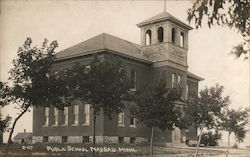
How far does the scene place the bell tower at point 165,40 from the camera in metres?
28.7

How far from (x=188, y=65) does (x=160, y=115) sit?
508 inches

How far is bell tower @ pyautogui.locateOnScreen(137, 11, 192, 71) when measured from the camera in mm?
28672

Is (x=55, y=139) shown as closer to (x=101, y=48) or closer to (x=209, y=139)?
(x=101, y=48)

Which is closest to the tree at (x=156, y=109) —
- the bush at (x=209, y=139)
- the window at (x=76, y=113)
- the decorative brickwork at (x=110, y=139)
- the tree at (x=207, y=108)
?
the tree at (x=207, y=108)

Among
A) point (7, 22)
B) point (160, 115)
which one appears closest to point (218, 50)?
point (160, 115)

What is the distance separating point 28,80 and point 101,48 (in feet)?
27.1

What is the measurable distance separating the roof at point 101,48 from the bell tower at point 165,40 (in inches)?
43.9

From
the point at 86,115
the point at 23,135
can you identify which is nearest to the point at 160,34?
the point at 86,115

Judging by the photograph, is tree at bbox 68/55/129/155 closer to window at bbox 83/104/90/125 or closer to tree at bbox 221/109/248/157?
tree at bbox 221/109/248/157

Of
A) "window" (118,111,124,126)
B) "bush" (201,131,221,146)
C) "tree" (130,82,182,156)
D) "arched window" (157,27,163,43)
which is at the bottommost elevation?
"bush" (201,131,221,146)

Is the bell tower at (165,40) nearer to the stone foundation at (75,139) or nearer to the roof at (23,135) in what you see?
the stone foundation at (75,139)

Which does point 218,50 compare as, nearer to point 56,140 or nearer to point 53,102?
point 53,102

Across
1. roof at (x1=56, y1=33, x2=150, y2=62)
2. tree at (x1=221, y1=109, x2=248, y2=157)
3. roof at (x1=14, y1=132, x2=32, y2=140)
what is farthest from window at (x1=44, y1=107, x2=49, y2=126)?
tree at (x1=221, y1=109, x2=248, y2=157)

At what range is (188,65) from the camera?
3039cm
